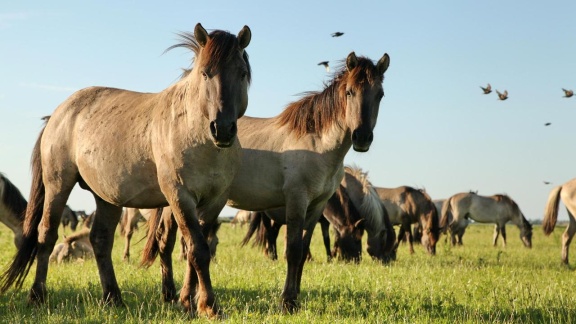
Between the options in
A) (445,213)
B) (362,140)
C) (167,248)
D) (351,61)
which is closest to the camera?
(362,140)

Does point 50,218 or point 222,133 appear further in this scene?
point 50,218

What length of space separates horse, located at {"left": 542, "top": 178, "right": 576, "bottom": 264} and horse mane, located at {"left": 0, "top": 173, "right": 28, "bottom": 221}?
13196 mm

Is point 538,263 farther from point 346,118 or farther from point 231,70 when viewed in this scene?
point 231,70

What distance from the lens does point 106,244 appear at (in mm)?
7035

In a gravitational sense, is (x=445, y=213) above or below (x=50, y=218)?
above

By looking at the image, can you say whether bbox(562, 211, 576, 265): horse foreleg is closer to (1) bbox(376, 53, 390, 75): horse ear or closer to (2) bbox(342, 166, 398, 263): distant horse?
(2) bbox(342, 166, 398, 263): distant horse

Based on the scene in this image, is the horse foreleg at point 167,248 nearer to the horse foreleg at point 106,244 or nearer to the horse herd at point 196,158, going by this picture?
the horse herd at point 196,158

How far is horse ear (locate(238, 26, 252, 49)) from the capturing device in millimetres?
5728

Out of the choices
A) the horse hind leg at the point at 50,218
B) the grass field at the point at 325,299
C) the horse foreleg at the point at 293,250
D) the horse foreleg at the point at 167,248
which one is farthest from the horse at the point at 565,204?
the horse hind leg at the point at 50,218

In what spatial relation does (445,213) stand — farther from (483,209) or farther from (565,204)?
(565,204)

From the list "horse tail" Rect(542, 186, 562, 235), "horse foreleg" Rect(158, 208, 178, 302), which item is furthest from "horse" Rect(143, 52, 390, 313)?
"horse tail" Rect(542, 186, 562, 235)

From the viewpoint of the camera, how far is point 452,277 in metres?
10.1

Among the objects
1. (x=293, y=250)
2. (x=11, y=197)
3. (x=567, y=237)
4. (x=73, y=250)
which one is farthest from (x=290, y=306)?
(x=567, y=237)

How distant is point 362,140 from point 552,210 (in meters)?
14.3
